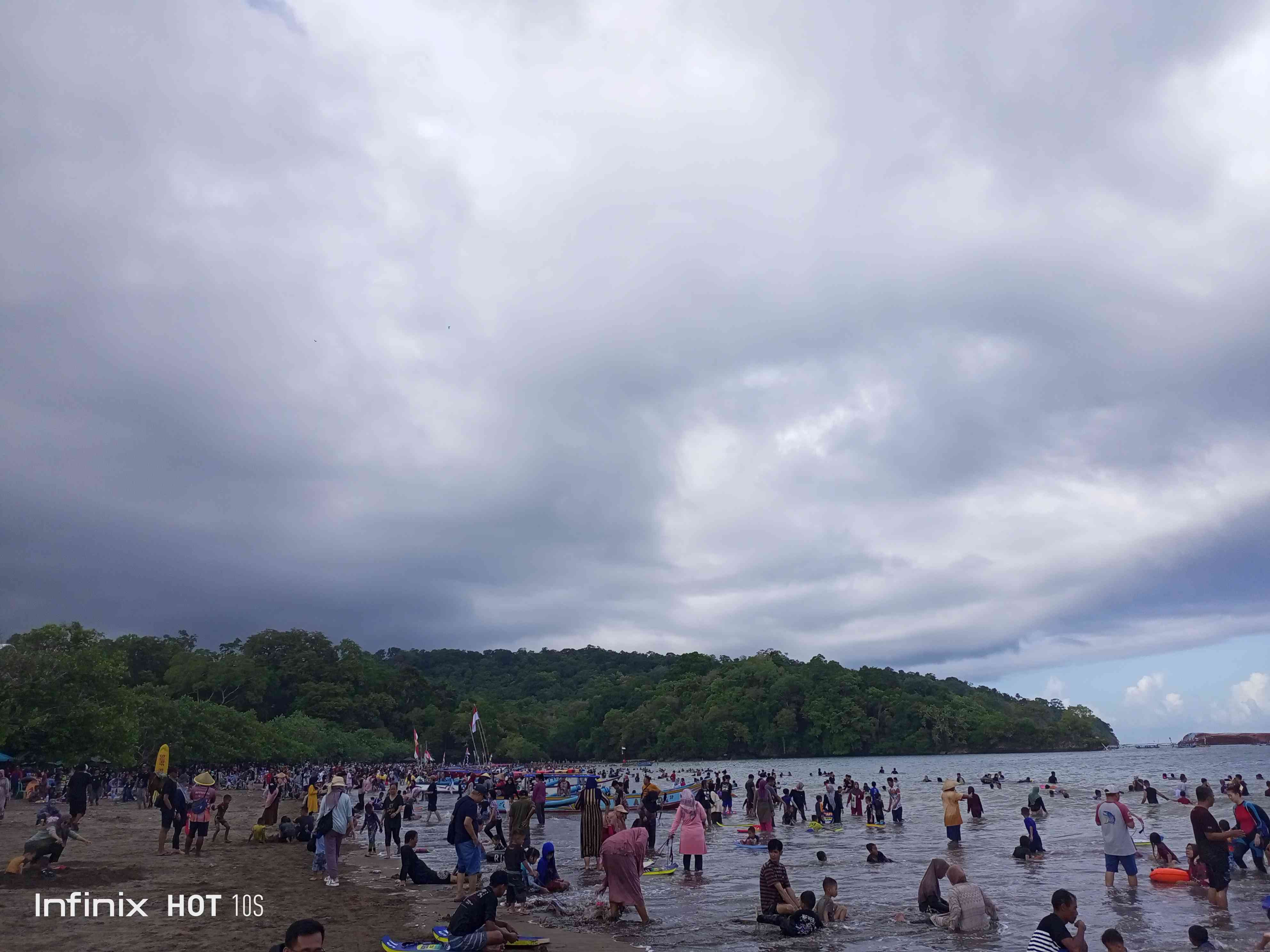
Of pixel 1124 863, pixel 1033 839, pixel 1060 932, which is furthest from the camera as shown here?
pixel 1033 839

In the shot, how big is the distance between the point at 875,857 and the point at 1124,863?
710 centimetres

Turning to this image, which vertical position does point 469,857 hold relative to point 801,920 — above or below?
above

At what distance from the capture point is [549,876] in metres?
17.0

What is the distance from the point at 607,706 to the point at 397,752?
57.6 meters

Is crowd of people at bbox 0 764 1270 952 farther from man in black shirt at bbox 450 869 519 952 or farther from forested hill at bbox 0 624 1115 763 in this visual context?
forested hill at bbox 0 624 1115 763

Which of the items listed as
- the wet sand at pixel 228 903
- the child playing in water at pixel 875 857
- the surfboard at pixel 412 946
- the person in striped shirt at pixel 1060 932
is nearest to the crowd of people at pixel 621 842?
the person in striped shirt at pixel 1060 932

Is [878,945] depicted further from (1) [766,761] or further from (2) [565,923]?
(1) [766,761]

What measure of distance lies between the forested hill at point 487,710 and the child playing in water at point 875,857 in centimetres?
3488

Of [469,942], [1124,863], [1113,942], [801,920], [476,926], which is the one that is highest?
[1113,942]

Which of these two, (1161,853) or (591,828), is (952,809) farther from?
(591,828)

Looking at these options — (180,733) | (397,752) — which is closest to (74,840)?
(180,733)

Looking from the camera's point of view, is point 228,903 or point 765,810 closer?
point 228,903

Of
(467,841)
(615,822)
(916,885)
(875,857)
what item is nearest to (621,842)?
(615,822)

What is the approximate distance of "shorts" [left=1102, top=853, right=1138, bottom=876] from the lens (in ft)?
49.2
